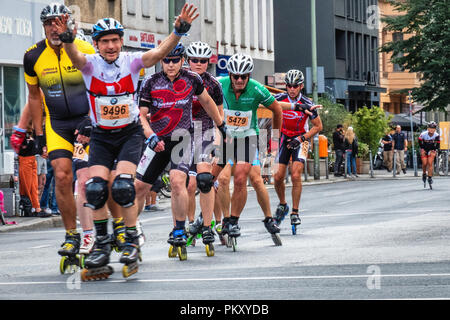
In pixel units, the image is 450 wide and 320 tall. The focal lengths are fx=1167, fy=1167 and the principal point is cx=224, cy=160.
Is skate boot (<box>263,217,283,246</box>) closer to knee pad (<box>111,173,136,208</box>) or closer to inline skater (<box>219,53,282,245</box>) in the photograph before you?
inline skater (<box>219,53,282,245</box>)

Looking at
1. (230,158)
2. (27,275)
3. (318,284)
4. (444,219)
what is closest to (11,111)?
(444,219)

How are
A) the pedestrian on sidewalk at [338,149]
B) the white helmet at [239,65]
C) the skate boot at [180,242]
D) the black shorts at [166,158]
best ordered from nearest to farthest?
1. the skate boot at [180,242]
2. the black shorts at [166,158]
3. the white helmet at [239,65]
4. the pedestrian on sidewalk at [338,149]

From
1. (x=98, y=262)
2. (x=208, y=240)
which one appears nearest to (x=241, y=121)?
(x=208, y=240)

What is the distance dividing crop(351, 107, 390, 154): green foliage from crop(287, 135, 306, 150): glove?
31485mm

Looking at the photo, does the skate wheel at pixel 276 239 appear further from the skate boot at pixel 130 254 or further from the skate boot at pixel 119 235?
the skate boot at pixel 130 254

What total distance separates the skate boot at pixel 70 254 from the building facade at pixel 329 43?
51284mm

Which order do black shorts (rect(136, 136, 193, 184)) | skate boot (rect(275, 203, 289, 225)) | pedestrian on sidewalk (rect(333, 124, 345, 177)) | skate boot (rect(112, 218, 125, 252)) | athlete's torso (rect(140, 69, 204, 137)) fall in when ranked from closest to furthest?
skate boot (rect(112, 218, 125, 252))
black shorts (rect(136, 136, 193, 184))
athlete's torso (rect(140, 69, 204, 137))
skate boot (rect(275, 203, 289, 225))
pedestrian on sidewalk (rect(333, 124, 345, 177))

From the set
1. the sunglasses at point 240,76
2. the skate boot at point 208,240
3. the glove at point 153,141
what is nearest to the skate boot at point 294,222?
the sunglasses at point 240,76

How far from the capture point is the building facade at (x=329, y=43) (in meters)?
63.1

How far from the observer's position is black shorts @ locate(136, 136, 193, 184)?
1087 centimetres

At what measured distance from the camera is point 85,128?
31.7 ft

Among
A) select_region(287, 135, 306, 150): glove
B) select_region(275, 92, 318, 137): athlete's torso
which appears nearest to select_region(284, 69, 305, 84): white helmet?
select_region(275, 92, 318, 137): athlete's torso

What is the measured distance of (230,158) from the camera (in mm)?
12570

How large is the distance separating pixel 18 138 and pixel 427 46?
4303cm
